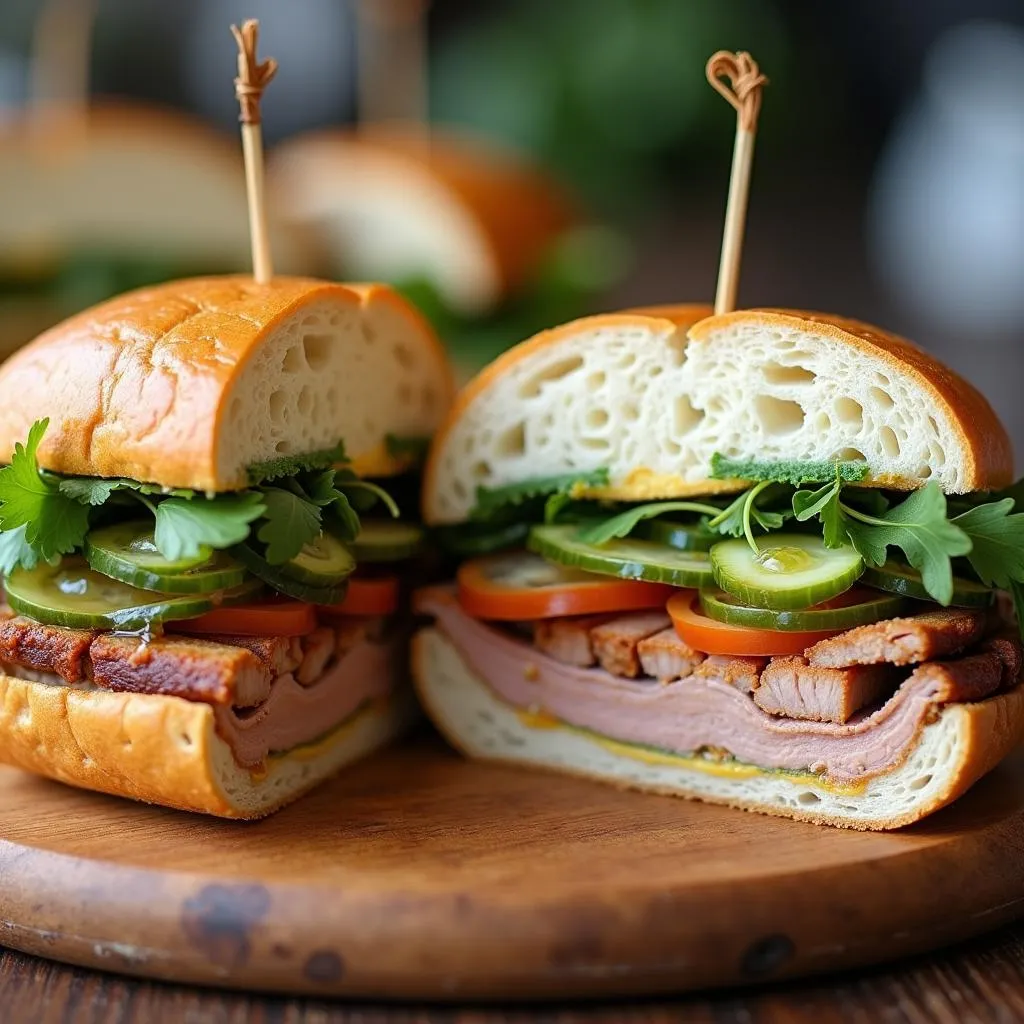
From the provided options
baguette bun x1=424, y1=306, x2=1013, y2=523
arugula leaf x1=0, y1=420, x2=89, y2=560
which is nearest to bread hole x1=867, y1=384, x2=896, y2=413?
baguette bun x1=424, y1=306, x2=1013, y2=523

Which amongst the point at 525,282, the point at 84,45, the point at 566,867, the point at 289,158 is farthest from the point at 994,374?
the point at 566,867

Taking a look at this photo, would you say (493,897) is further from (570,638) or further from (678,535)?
(678,535)

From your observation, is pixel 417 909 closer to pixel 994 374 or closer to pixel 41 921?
pixel 41 921

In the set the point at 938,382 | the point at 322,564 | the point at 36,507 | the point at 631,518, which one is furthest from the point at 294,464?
the point at 938,382

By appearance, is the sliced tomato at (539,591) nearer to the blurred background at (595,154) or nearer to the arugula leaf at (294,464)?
the arugula leaf at (294,464)

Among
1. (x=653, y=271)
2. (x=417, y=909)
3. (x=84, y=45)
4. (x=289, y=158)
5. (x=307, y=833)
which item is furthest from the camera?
(x=653, y=271)

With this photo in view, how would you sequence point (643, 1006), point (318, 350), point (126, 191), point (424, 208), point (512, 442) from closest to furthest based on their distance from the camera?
1. point (643, 1006)
2. point (318, 350)
3. point (512, 442)
4. point (126, 191)
5. point (424, 208)
